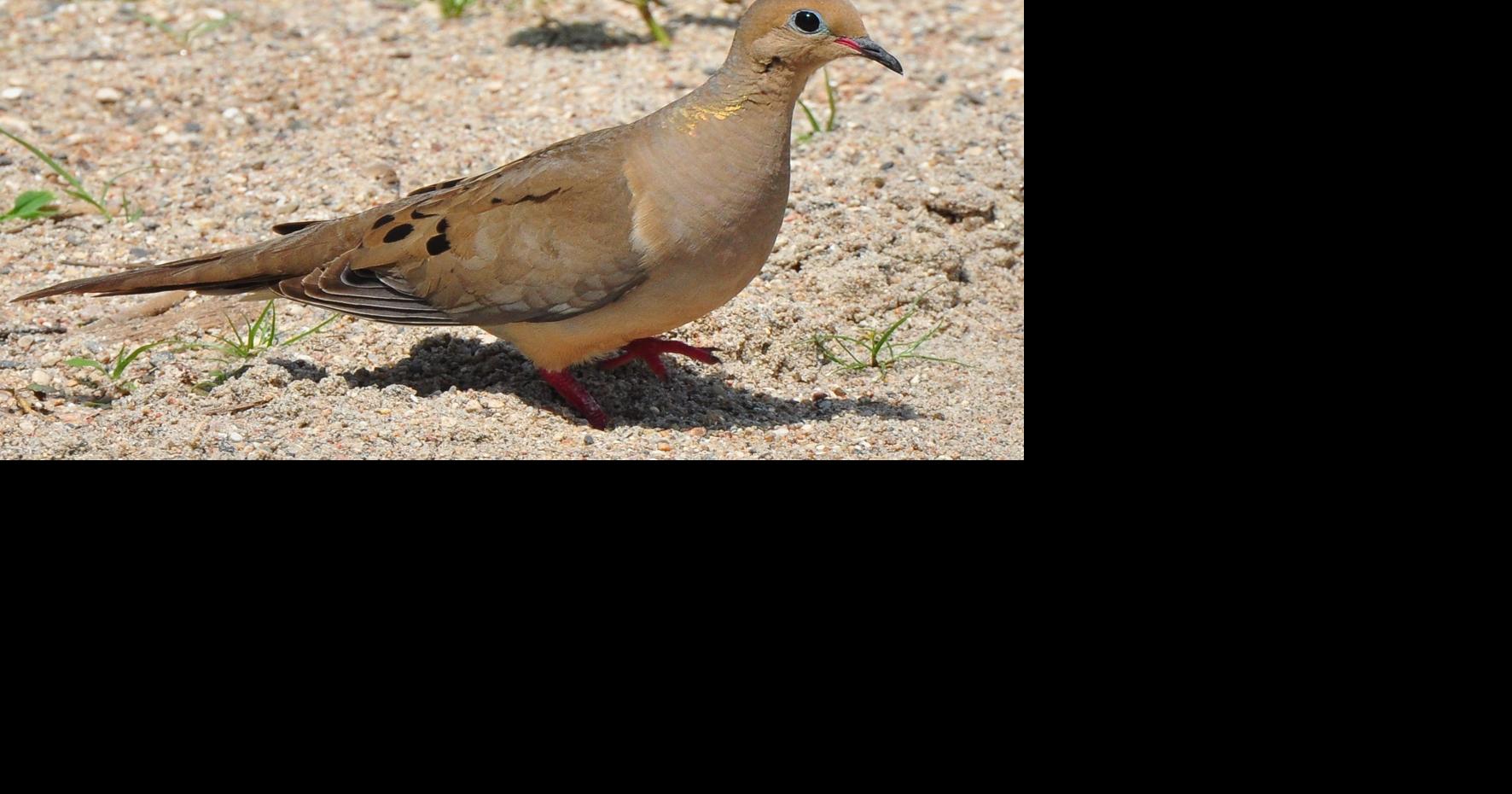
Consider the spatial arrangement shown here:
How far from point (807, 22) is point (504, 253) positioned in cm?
108

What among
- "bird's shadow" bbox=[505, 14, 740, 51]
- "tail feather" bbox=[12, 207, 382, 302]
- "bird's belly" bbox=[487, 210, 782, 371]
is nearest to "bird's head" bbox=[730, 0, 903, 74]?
"bird's belly" bbox=[487, 210, 782, 371]

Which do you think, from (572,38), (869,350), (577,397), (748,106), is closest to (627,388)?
(577,397)

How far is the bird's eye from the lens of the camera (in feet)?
13.4

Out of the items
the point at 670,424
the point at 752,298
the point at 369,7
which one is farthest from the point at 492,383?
the point at 369,7

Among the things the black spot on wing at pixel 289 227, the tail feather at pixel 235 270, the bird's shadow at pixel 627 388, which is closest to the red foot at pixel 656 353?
the bird's shadow at pixel 627 388

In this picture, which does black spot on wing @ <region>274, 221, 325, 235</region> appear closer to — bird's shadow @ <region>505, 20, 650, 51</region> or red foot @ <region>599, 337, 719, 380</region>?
red foot @ <region>599, 337, 719, 380</region>

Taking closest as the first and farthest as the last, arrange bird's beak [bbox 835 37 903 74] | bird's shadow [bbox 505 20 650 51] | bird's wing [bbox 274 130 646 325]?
bird's beak [bbox 835 37 903 74], bird's wing [bbox 274 130 646 325], bird's shadow [bbox 505 20 650 51]

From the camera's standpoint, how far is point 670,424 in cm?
449

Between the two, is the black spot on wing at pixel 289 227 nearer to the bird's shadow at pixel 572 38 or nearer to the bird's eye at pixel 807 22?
the bird's eye at pixel 807 22

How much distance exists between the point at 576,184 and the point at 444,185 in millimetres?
597

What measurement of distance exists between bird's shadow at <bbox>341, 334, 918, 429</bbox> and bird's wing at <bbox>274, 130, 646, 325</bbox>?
12.3 inches

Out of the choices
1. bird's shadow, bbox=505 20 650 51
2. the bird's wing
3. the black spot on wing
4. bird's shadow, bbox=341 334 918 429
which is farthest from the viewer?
bird's shadow, bbox=505 20 650 51

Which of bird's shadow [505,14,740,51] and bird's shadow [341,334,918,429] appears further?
bird's shadow [505,14,740,51]

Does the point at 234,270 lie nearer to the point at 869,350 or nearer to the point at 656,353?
the point at 656,353
